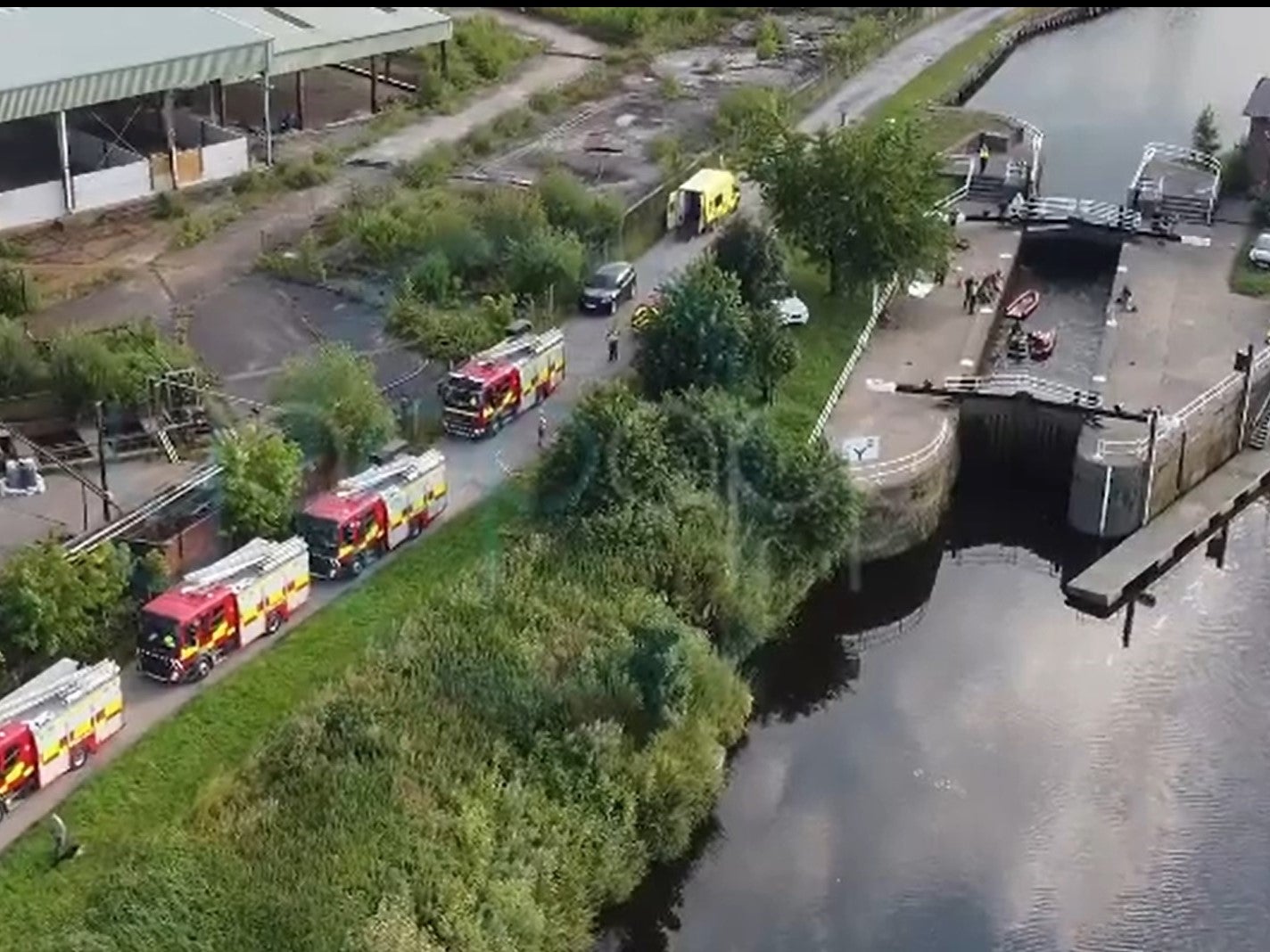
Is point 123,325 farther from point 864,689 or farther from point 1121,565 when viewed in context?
point 1121,565

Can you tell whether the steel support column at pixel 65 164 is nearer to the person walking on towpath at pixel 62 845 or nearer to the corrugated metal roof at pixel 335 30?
the corrugated metal roof at pixel 335 30

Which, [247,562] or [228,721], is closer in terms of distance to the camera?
[228,721]

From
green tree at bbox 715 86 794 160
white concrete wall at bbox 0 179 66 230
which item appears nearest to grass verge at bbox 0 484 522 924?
green tree at bbox 715 86 794 160

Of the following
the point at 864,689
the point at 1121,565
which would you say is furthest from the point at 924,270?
the point at 864,689

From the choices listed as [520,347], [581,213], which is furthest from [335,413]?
[581,213]

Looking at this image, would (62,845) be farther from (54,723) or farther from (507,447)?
(507,447)

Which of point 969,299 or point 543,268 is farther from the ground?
point 543,268

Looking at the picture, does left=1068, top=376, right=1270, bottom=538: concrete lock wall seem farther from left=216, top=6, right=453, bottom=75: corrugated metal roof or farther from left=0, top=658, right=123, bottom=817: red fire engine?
left=216, top=6, right=453, bottom=75: corrugated metal roof

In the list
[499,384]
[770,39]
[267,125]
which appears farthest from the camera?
[770,39]
